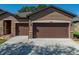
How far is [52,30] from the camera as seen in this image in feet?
60.5

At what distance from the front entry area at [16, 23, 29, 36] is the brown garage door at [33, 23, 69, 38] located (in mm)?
1591

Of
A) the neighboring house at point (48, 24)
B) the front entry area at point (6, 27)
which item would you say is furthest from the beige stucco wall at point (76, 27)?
the front entry area at point (6, 27)

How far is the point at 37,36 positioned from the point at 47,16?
2277mm

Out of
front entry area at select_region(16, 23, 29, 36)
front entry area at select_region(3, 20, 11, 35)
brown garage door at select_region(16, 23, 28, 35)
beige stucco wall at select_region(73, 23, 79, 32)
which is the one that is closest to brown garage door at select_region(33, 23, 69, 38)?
beige stucco wall at select_region(73, 23, 79, 32)

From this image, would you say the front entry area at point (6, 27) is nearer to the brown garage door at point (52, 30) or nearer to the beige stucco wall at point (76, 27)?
the brown garage door at point (52, 30)

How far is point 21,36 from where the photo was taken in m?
19.0

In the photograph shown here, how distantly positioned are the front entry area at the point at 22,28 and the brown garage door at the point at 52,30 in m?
1.59

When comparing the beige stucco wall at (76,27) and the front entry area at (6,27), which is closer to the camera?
the beige stucco wall at (76,27)

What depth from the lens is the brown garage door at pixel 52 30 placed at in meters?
18.4

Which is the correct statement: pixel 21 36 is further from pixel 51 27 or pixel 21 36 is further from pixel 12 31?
pixel 51 27

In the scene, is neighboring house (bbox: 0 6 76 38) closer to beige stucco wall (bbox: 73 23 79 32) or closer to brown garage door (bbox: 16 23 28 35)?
beige stucco wall (bbox: 73 23 79 32)
